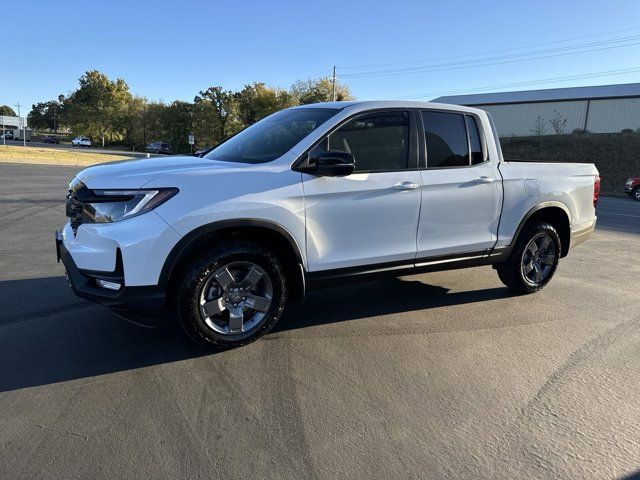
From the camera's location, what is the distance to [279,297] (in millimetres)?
3934

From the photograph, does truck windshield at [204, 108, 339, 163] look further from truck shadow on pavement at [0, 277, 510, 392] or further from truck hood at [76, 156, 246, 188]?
truck shadow on pavement at [0, 277, 510, 392]

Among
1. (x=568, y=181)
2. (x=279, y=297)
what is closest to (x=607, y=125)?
(x=568, y=181)

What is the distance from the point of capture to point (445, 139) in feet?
15.5

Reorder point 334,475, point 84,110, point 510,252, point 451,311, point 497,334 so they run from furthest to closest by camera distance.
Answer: point 84,110, point 510,252, point 451,311, point 497,334, point 334,475

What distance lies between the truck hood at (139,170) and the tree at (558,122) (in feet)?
167

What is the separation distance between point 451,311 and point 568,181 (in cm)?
213

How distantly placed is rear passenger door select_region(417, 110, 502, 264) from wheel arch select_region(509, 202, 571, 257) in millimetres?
441

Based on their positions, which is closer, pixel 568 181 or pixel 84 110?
pixel 568 181

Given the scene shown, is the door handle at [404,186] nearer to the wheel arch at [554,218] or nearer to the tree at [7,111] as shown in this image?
the wheel arch at [554,218]

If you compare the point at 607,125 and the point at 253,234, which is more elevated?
the point at 607,125

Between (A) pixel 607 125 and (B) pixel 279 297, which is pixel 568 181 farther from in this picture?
(A) pixel 607 125

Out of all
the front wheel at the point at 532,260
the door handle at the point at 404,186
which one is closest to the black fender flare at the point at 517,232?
the front wheel at the point at 532,260

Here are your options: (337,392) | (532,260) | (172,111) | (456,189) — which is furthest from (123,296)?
(172,111)

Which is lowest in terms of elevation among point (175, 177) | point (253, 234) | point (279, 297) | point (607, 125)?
point (279, 297)
